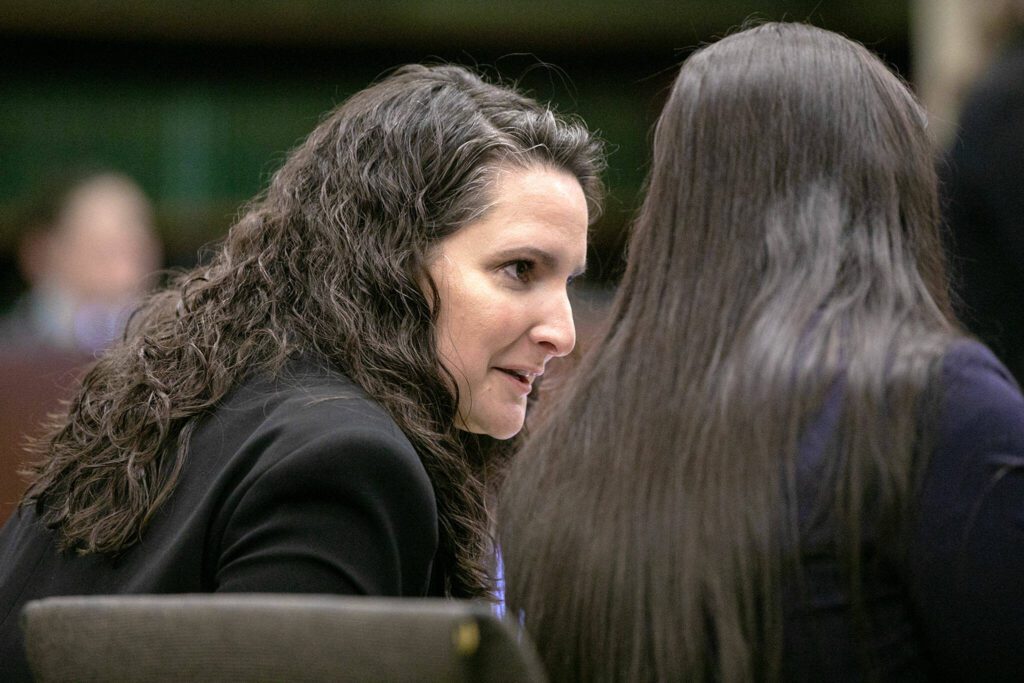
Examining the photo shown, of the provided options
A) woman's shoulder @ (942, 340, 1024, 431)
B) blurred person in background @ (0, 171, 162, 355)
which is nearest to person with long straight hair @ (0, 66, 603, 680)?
woman's shoulder @ (942, 340, 1024, 431)

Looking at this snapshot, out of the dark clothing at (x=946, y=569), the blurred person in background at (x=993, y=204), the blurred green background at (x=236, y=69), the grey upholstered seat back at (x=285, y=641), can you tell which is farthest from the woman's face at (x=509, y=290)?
the blurred green background at (x=236, y=69)

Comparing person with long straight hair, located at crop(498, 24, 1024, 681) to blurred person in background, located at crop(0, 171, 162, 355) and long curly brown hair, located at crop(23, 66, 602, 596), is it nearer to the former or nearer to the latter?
long curly brown hair, located at crop(23, 66, 602, 596)

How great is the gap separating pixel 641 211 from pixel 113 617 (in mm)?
767

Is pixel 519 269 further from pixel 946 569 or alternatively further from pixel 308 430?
pixel 946 569

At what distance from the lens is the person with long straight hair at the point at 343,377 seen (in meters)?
1.42

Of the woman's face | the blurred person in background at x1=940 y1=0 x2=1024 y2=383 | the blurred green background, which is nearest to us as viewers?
the woman's face

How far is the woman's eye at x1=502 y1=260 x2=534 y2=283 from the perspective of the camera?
189 cm

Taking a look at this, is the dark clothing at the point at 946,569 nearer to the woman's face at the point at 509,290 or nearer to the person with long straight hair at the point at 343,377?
the person with long straight hair at the point at 343,377

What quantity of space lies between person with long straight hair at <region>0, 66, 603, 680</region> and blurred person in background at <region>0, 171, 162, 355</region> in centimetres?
235

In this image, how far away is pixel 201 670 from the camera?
1062mm

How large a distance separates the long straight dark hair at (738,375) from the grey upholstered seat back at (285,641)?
257mm

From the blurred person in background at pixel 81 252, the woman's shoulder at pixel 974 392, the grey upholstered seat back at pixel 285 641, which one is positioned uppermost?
the woman's shoulder at pixel 974 392

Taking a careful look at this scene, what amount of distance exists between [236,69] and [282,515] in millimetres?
4940

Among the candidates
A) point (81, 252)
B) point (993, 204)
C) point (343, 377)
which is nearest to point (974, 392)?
point (343, 377)
